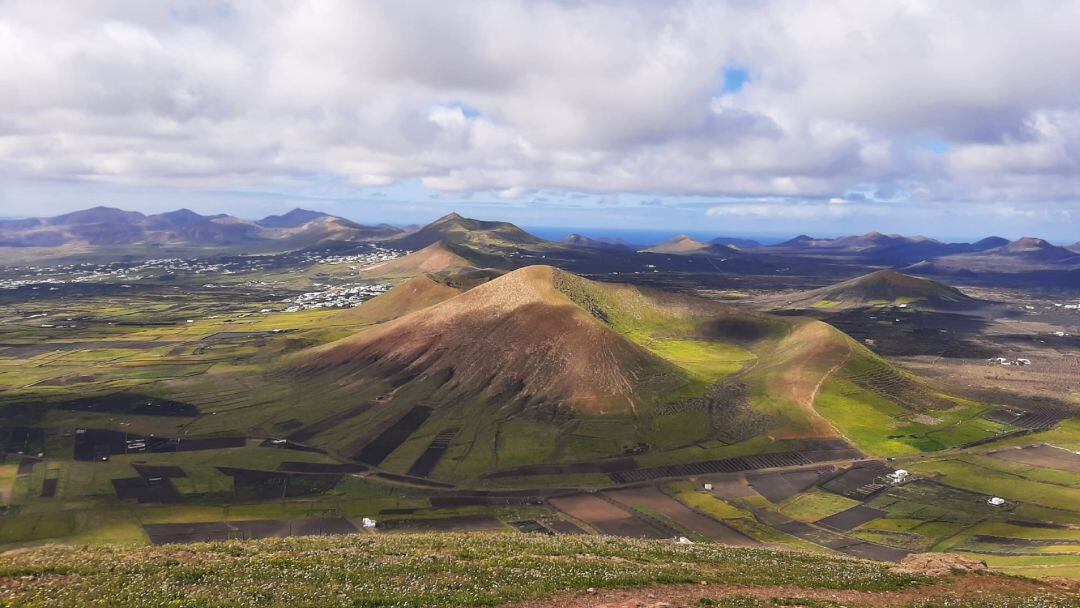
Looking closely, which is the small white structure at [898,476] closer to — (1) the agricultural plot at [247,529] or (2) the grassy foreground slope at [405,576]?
(2) the grassy foreground slope at [405,576]

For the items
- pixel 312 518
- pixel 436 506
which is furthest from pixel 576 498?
pixel 312 518

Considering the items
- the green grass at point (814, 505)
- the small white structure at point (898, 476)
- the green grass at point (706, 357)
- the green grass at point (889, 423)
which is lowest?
the green grass at point (814, 505)

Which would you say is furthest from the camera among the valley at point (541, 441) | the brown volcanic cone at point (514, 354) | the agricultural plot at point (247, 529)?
the brown volcanic cone at point (514, 354)

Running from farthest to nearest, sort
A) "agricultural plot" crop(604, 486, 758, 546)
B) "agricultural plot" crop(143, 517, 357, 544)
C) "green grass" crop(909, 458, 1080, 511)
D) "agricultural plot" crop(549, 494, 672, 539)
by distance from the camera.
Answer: "green grass" crop(909, 458, 1080, 511) → "agricultural plot" crop(549, 494, 672, 539) → "agricultural plot" crop(604, 486, 758, 546) → "agricultural plot" crop(143, 517, 357, 544)

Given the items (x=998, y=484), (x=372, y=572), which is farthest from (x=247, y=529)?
(x=998, y=484)

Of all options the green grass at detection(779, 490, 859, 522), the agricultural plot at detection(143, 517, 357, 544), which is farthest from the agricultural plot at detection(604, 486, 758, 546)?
the agricultural plot at detection(143, 517, 357, 544)

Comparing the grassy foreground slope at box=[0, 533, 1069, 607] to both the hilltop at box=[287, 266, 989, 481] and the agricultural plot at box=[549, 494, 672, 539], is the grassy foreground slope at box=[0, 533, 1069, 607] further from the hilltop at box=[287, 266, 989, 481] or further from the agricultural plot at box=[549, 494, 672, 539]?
the hilltop at box=[287, 266, 989, 481]

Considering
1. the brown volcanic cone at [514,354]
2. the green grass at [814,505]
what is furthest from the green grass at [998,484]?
the brown volcanic cone at [514,354]
